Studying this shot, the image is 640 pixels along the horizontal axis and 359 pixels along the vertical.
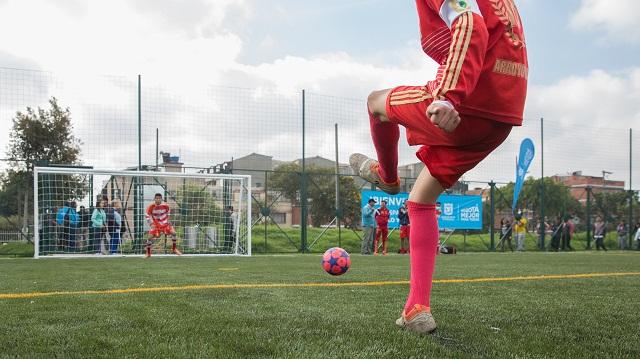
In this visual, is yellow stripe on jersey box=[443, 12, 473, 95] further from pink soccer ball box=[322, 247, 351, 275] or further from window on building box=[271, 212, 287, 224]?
window on building box=[271, 212, 287, 224]

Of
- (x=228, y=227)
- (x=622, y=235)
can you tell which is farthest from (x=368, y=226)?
(x=622, y=235)

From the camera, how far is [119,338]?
2455 mm

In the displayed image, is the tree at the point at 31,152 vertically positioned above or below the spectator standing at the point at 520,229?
above

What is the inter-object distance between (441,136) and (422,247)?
594 mm

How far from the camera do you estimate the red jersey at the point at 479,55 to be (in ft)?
7.77

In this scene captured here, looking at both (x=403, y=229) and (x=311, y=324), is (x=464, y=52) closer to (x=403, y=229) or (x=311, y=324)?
(x=311, y=324)

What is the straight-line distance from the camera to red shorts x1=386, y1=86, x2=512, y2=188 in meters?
2.67

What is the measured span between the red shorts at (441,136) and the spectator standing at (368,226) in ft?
47.9

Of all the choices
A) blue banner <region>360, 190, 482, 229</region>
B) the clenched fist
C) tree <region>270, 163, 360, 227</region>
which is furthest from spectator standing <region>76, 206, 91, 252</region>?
the clenched fist

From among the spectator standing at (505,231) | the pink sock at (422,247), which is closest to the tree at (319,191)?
the spectator standing at (505,231)

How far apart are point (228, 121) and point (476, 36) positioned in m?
14.2

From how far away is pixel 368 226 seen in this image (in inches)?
692

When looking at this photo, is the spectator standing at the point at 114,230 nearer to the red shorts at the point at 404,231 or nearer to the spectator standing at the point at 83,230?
the spectator standing at the point at 83,230

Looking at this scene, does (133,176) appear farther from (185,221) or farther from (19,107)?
(19,107)
